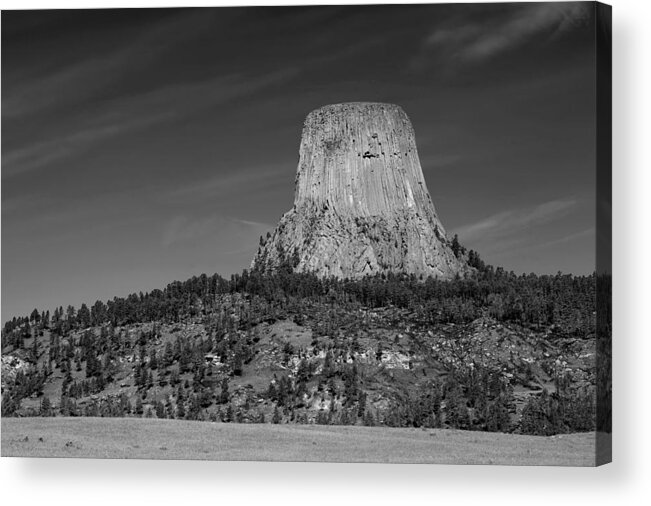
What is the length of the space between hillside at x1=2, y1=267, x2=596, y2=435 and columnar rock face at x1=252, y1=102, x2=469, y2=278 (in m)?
8.04

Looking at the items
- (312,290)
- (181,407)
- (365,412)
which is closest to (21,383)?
(181,407)

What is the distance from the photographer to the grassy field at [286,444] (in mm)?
26781

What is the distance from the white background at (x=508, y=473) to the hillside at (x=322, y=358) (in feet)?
3.92

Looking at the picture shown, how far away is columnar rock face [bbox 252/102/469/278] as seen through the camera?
45.6 meters

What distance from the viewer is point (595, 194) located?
2698 cm

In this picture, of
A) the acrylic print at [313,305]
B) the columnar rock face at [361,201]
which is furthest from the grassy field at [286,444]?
the columnar rock face at [361,201]

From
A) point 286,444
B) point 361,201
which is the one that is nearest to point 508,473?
point 286,444

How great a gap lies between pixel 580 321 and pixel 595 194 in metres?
3.53

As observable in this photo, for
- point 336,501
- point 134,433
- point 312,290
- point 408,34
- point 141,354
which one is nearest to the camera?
point 336,501

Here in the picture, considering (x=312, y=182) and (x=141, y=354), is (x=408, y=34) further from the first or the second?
(x=312, y=182)

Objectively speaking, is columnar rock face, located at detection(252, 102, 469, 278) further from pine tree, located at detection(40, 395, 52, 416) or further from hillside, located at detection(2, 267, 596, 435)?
pine tree, located at detection(40, 395, 52, 416)

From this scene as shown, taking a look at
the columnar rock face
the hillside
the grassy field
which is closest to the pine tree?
the hillside

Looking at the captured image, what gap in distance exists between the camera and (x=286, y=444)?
27.6m

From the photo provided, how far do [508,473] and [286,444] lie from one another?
4.62 meters
